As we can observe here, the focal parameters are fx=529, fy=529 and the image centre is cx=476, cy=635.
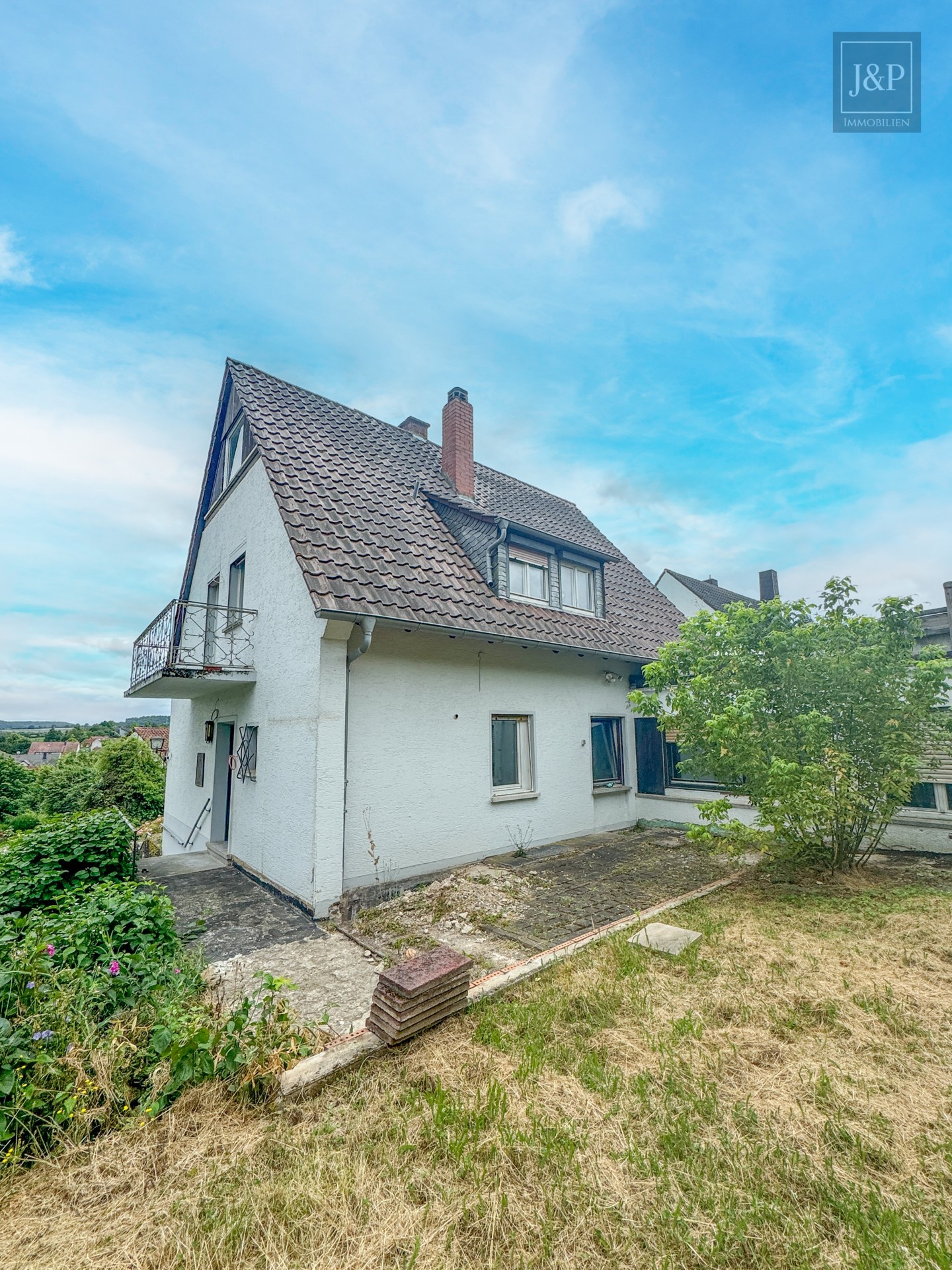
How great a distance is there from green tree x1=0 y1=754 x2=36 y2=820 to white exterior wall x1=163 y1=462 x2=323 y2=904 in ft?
34.7

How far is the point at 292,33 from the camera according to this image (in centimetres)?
693

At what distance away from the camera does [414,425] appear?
1338cm

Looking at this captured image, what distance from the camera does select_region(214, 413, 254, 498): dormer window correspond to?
9703mm

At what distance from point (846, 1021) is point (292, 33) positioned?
39.3ft

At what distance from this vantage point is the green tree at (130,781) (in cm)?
1645

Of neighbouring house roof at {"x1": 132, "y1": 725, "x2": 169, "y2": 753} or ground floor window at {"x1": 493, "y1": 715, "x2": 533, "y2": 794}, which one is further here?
neighbouring house roof at {"x1": 132, "y1": 725, "x2": 169, "y2": 753}

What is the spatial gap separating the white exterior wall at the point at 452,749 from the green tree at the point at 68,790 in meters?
13.0

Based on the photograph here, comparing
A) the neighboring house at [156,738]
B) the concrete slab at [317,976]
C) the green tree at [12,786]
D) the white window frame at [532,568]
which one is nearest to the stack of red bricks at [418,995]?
the concrete slab at [317,976]

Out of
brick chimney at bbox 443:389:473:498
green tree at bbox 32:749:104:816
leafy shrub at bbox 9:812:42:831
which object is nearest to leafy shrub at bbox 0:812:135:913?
brick chimney at bbox 443:389:473:498

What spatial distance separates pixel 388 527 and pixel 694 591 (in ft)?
61.3

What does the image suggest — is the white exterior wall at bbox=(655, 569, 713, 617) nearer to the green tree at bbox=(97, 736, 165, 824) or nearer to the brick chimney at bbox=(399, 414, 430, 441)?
the brick chimney at bbox=(399, 414, 430, 441)

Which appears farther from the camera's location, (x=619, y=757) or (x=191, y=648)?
(x=619, y=757)

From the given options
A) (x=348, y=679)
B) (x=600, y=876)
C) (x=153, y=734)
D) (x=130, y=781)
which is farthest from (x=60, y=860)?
(x=153, y=734)

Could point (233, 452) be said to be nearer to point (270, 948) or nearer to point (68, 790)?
point (270, 948)
